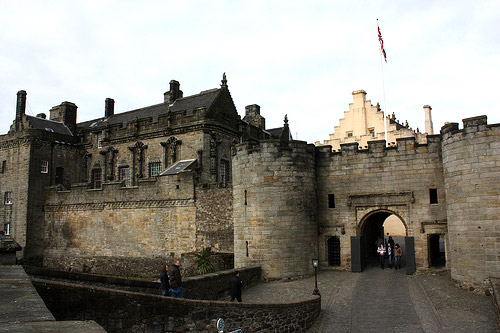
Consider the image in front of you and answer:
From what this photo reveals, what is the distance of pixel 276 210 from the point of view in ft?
62.2

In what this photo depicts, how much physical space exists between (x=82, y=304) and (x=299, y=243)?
36.9 ft

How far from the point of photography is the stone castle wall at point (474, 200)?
49.4 ft

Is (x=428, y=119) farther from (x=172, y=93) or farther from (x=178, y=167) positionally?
(x=178, y=167)

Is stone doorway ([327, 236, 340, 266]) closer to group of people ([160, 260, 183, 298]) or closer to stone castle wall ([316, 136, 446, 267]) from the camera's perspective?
stone castle wall ([316, 136, 446, 267])

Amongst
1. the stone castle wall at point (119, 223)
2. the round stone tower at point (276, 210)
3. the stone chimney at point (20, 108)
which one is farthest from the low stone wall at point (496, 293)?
the stone chimney at point (20, 108)

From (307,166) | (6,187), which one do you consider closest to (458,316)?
(307,166)

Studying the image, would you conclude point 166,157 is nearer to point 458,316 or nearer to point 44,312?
point 458,316

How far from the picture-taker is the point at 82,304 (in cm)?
953

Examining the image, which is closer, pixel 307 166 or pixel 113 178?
pixel 307 166

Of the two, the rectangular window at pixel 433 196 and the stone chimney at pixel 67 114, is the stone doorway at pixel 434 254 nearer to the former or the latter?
the rectangular window at pixel 433 196

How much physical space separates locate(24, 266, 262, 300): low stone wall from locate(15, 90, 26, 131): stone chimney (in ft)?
83.4

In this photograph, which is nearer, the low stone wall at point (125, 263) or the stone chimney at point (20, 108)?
the low stone wall at point (125, 263)

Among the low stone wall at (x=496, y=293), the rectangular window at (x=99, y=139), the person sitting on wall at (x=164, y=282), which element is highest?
the rectangular window at (x=99, y=139)

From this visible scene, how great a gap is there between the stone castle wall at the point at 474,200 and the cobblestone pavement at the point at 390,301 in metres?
1.11
